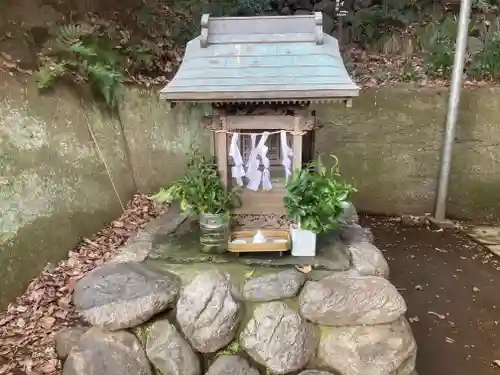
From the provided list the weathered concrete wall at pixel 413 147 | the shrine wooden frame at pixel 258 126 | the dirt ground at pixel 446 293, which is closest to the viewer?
the shrine wooden frame at pixel 258 126

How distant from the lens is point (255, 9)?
7.60 metres

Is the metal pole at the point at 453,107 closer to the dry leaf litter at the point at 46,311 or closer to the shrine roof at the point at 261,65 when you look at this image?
the shrine roof at the point at 261,65

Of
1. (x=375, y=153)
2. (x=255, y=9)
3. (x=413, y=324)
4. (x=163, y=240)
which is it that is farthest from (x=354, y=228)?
(x=255, y=9)

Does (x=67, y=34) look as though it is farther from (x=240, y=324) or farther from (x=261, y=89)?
(x=240, y=324)

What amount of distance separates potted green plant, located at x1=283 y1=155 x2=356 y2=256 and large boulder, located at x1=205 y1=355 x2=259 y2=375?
962 mm

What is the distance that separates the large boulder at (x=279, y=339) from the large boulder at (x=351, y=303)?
120 millimetres

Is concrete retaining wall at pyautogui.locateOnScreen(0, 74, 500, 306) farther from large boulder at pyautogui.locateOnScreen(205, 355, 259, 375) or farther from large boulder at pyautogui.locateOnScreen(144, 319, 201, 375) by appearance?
large boulder at pyautogui.locateOnScreen(205, 355, 259, 375)

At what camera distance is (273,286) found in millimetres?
3820

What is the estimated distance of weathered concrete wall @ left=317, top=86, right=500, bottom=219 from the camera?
7020mm

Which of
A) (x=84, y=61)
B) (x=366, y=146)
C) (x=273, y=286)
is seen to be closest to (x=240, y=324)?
(x=273, y=286)

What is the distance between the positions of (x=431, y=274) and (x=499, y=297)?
0.74 m

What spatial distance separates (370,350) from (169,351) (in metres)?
1.48

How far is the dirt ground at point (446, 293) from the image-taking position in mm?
4359

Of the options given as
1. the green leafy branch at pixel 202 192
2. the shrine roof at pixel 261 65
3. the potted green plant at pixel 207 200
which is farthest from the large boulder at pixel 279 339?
the shrine roof at pixel 261 65
